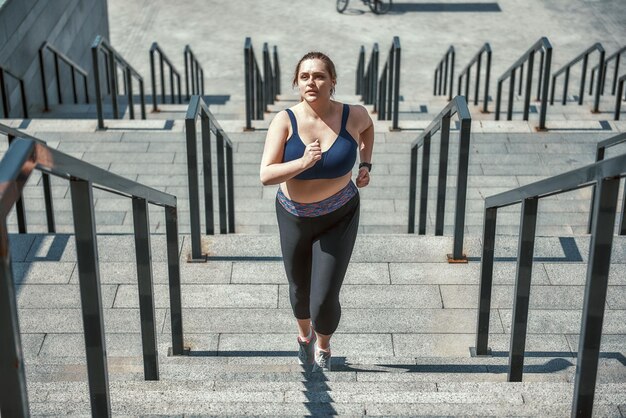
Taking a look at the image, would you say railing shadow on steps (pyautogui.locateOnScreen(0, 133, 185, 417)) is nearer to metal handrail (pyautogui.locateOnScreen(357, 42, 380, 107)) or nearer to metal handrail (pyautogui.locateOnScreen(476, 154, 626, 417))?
metal handrail (pyautogui.locateOnScreen(476, 154, 626, 417))

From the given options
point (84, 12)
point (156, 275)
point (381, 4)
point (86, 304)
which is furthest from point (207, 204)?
point (381, 4)

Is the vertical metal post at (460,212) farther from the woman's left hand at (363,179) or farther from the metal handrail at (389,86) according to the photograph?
the metal handrail at (389,86)

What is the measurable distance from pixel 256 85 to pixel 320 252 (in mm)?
6668

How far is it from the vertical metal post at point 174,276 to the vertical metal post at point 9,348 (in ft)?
6.56

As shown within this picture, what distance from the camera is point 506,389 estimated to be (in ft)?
11.4

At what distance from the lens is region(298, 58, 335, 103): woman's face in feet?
11.8

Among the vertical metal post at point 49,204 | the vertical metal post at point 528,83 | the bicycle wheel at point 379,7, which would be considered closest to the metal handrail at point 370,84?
the vertical metal post at point 528,83

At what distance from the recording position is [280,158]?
359 cm

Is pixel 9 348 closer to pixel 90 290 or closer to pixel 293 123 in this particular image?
pixel 90 290

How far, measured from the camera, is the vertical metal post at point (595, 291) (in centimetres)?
253

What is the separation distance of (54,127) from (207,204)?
128 inches

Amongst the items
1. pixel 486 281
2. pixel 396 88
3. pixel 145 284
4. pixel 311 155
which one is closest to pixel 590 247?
pixel 311 155

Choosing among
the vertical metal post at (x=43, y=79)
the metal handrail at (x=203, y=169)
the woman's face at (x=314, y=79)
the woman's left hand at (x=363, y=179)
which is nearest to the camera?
the woman's face at (x=314, y=79)

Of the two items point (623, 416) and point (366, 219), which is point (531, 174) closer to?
point (366, 219)
